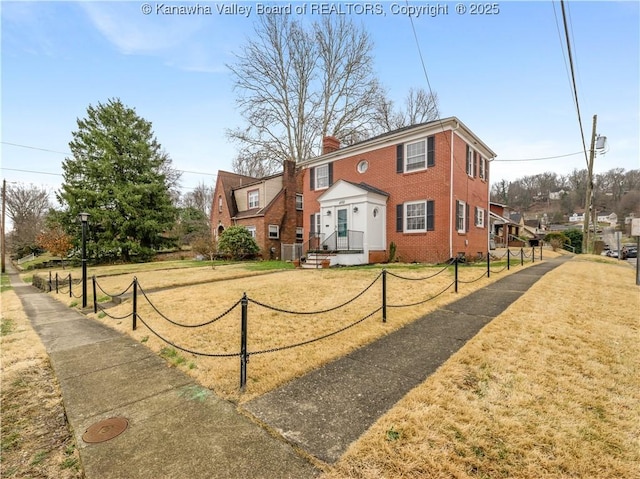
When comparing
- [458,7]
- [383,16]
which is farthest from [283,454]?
[458,7]

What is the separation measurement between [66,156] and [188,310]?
27284 mm

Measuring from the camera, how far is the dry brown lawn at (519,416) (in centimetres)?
207

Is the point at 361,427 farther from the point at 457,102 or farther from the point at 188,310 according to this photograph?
the point at 457,102

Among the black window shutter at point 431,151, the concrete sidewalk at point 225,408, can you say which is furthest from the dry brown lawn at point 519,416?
the black window shutter at point 431,151

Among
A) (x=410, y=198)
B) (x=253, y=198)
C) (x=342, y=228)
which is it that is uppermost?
(x=253, y=198)

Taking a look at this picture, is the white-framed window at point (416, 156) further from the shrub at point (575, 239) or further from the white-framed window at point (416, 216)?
the shrub at point (575, 239)

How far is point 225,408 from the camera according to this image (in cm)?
302

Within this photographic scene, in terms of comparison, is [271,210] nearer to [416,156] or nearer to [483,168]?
[416,156]

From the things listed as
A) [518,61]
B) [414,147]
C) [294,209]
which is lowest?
[294,209]

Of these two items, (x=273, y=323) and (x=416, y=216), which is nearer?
(x=273, y=323)

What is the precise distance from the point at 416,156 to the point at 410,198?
2109 mm

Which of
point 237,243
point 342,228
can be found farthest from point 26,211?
point 342,228

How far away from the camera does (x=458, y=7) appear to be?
7.87 meters

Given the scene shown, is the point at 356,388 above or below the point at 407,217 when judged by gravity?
below
